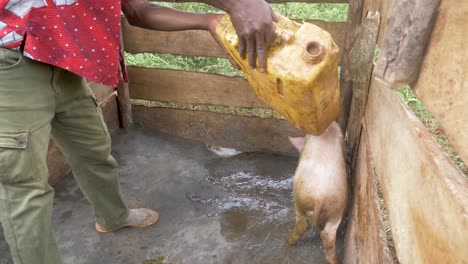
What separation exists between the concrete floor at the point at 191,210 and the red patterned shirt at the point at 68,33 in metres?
1.24

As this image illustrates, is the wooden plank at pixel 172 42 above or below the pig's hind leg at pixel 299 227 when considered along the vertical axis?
above

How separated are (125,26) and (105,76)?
6.32 feet

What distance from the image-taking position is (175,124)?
396 cm

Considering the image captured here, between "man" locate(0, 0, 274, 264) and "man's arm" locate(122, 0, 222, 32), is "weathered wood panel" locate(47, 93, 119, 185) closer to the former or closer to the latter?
"man" locate(0, 0, 274, 264)

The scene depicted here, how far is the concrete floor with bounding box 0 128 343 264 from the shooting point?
103 inches

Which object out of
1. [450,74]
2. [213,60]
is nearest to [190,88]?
[213,60]

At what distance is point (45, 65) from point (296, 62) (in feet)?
3.46

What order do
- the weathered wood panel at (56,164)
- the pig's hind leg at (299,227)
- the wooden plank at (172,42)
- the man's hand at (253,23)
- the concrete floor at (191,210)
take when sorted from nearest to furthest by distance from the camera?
the man's hand at (253,23)
the pig's hind leg at (299,227)
the concrete floor at (191,210)
the weathered wood panel at (56,164)
the wooden plank at (172,42)

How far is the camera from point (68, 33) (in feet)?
5.77

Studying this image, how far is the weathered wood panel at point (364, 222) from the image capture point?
159cm

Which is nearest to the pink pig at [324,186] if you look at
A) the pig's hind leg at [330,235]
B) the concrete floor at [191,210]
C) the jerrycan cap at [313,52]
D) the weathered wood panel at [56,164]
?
the pig's hind leg at [330,235]

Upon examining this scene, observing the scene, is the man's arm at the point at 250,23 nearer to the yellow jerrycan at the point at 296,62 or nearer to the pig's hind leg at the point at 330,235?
the yellow jerrycan at the point at 296,62

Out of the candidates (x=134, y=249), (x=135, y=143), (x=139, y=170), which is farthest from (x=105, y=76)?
(x=135, y=143)

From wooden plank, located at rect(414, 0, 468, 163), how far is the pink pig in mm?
1173
